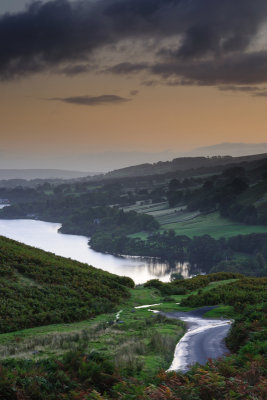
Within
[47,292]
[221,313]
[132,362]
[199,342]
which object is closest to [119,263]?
[47,292]

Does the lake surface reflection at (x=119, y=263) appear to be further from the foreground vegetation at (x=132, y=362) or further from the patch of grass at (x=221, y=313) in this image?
the foreground vegetation at (x=132, y=362)

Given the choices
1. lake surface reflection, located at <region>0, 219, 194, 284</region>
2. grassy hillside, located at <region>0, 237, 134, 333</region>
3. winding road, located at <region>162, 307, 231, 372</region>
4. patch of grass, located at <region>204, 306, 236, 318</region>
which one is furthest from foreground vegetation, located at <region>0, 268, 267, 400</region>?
lake surface reflection, located at <region>0, 219, 194, 284</region>

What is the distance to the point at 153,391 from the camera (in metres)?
10.5

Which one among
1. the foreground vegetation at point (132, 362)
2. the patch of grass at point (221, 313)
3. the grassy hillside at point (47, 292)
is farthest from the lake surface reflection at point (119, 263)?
the foreground vegetation at point (132, 362)

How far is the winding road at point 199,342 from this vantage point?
17.3m

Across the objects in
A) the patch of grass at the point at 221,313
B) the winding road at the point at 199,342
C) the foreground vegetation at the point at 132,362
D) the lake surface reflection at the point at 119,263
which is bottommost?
the lake surface reflection at the point at 119,263

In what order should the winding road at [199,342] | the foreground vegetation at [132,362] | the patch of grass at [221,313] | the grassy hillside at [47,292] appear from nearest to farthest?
the foreground vegetation at [132,362] < the winding road at [199,342] < the grassy hillside at [47,292] < the patch of grass at [221,313]

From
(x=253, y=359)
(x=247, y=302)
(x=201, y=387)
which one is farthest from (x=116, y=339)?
(x=247, y=302)

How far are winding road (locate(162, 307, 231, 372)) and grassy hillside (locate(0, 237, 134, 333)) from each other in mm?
6768

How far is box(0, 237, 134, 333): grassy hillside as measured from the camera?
25.4m

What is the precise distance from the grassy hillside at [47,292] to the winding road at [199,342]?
677cm

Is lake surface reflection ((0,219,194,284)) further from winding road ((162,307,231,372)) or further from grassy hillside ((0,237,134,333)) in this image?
winding road ((162,307,231,372))

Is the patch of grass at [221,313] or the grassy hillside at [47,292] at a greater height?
the grassy hillside at [47,292]

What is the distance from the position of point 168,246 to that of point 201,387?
172 m
